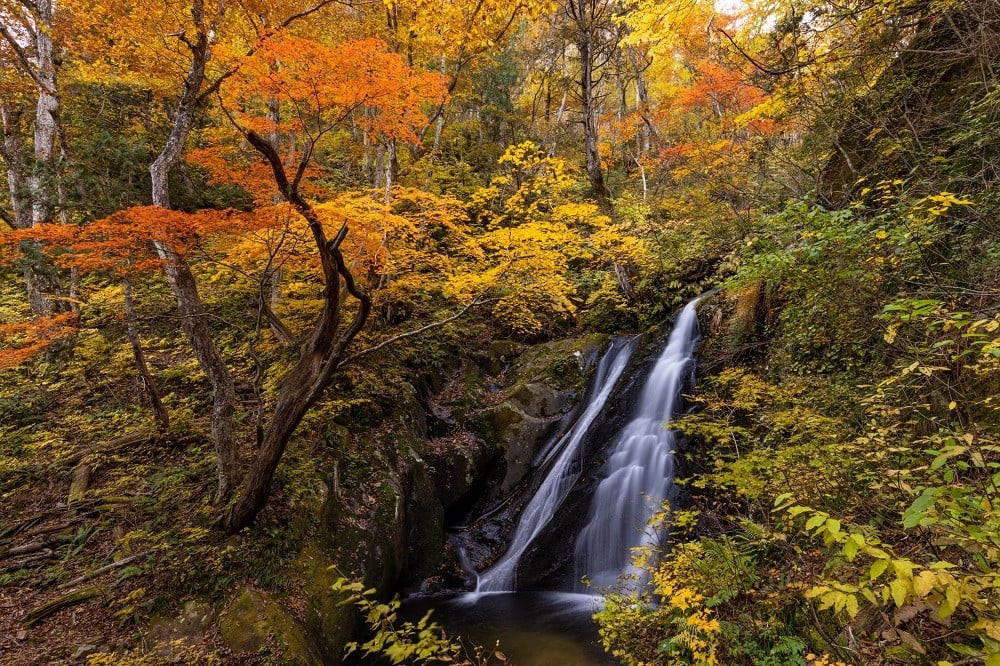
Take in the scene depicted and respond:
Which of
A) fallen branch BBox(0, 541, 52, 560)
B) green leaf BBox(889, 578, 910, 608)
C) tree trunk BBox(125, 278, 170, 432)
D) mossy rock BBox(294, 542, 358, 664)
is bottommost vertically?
mossy rock BBox(294, 542, 358, 664)

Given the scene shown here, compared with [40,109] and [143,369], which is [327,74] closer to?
[143,369]

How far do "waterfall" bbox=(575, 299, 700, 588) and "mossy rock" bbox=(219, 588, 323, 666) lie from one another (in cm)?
471

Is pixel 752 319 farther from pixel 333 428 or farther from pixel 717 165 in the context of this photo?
pixel 333 428

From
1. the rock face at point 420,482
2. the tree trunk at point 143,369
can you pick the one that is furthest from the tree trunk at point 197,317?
the tree trunk at point 143,369

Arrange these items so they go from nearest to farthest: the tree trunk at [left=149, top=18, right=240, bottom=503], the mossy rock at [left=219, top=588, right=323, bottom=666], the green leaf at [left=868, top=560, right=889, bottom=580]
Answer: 1. the green leaf at [left=868, top=560, right=889, bottom=580]
2. the mossy rock at [left=219, top=588, right=323, bottom=666]
3. the tree trunk at [left=149, top=18, right=240, bottom=503]

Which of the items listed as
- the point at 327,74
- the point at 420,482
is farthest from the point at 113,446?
the point at 327,74

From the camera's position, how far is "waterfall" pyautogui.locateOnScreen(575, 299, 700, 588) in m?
7.75

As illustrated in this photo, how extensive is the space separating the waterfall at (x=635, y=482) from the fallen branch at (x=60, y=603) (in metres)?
6.89

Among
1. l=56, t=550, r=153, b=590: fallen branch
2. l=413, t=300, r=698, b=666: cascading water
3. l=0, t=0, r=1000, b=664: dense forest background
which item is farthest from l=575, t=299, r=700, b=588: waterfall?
l=56, t=550, r=153, b=590: fallen branch

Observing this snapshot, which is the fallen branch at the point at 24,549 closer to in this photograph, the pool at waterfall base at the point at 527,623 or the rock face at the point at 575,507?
the pool at waterfall base at the point at 527,623

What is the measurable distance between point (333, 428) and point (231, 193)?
7.58 m

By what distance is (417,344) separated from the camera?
36.9 feet

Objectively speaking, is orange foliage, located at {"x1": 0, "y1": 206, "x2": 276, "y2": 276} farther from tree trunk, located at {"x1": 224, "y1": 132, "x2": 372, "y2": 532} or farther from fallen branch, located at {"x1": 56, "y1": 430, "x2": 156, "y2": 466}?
fallen branch, located at {"x1": 56, "y1": 430, "x2": 156, "y2": 466}

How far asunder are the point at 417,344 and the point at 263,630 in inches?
275
